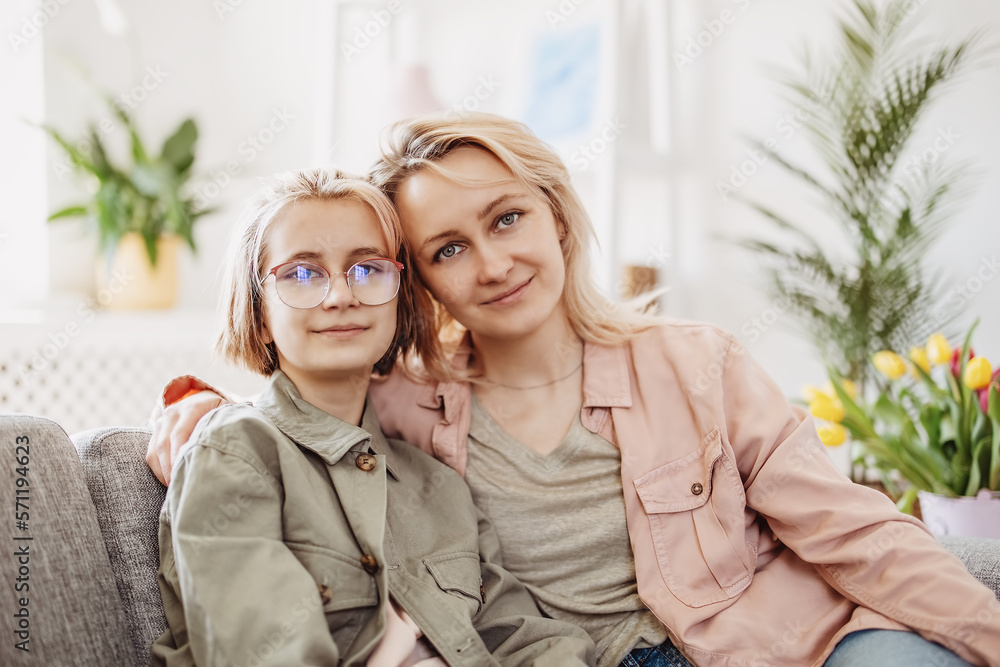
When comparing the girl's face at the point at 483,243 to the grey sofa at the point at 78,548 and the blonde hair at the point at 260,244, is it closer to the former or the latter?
the blonde hair at the point at 260,244

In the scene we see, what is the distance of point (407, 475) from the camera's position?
1.21m

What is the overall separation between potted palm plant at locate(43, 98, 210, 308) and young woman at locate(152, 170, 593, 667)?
177 centimetres

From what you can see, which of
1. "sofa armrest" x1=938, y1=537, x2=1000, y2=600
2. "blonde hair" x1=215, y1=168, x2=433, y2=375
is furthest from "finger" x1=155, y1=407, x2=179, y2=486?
"sofa armrest" x1=938, y1=537, x2=1000, y2=600

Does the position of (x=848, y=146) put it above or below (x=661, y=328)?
above

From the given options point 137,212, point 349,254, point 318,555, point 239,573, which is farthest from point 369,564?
point 137,212

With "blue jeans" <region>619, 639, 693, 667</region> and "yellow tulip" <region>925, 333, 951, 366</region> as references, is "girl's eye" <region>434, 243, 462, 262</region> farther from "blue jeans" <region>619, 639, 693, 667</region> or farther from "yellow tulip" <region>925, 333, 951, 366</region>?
"yellow tulip" <region>925, 333, 951, 366</region>

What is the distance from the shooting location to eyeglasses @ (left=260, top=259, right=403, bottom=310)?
3.50ft

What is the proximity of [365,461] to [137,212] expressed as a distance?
2051mm

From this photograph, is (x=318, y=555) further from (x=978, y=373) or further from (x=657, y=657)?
(x=978, y=373)

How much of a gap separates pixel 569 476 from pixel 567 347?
24 centimetres

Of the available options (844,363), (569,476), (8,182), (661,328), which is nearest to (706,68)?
(844,363)

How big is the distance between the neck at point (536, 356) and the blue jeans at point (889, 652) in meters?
0.59

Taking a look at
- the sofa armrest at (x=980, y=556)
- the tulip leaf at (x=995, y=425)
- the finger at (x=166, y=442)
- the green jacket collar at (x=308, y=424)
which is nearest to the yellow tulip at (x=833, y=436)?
the tulip leaf at (x=995, y=425)

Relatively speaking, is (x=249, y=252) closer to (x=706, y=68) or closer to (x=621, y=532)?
(x=621, y=532)
